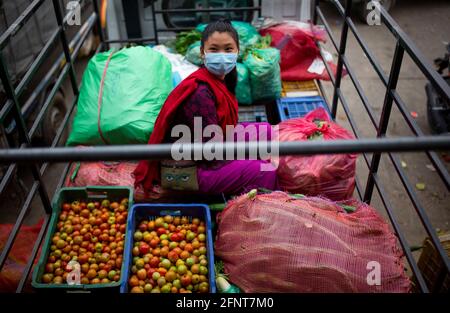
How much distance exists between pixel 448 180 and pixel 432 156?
169 mm

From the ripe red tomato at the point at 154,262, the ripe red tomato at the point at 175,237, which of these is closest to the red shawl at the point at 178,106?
the ripe red tomato at the point at 175,237

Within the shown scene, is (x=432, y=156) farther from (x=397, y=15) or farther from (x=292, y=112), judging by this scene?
(x=397, y=15)

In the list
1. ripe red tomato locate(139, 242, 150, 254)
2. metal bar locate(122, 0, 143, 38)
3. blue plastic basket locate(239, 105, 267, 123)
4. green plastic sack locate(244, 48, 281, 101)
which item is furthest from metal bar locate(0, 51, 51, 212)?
metal bar locate(122, 0, 143, 38)

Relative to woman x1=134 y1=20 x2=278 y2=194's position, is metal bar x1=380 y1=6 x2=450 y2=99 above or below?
above

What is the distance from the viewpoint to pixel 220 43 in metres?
2.79

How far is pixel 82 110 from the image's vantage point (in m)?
3.27

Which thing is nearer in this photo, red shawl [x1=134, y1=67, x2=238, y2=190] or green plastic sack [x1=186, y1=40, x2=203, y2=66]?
red shawl [x1=134, y1=67, x2=238, y2=190]

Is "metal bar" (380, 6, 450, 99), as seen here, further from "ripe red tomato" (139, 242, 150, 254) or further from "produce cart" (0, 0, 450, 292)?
"ripe red tomato" (139, 242, 150, 254)

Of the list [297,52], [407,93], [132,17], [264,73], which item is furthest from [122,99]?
[407,93]

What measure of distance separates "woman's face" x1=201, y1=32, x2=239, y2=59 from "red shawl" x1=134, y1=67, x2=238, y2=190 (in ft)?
0.47

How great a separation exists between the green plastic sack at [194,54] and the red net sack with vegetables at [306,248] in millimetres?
1934

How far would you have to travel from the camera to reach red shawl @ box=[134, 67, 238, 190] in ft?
8.86

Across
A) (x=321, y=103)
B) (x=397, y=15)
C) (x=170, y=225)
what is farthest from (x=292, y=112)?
(x=397, y=15)

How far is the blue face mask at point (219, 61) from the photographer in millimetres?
2795
